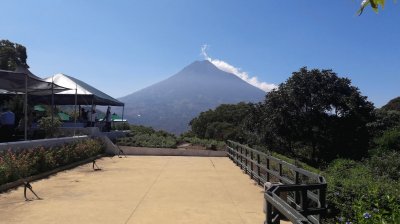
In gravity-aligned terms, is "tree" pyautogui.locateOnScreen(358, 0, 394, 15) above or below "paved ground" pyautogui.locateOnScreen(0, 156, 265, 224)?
above

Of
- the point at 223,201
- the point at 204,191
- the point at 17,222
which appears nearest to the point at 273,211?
the point at 17,222

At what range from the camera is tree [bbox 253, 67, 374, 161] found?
3484 centimetres

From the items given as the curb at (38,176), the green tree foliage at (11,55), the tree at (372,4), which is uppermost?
the green tree foliage at (11,55)

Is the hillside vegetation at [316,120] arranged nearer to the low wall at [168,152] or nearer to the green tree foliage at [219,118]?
→ the low wall at [168,152]

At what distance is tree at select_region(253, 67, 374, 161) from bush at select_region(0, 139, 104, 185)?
1909 cm

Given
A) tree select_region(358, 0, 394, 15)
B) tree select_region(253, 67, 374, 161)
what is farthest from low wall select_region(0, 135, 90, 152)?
tree select_region(253, 67, 374, 161)

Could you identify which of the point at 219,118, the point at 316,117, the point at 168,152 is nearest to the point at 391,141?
the point at 316,117

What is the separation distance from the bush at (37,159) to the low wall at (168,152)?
4511 millimetres

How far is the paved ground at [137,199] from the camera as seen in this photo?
772cm

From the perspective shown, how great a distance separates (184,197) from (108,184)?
271 cm

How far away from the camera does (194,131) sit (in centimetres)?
5828

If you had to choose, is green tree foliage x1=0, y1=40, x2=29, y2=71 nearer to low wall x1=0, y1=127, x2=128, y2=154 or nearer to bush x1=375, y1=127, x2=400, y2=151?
low wall x1=0, y1=127, x2=128, y2=154

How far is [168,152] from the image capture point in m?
24.1

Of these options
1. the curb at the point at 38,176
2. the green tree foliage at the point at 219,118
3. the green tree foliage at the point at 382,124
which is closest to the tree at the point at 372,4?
the curb at the point at 38,176
